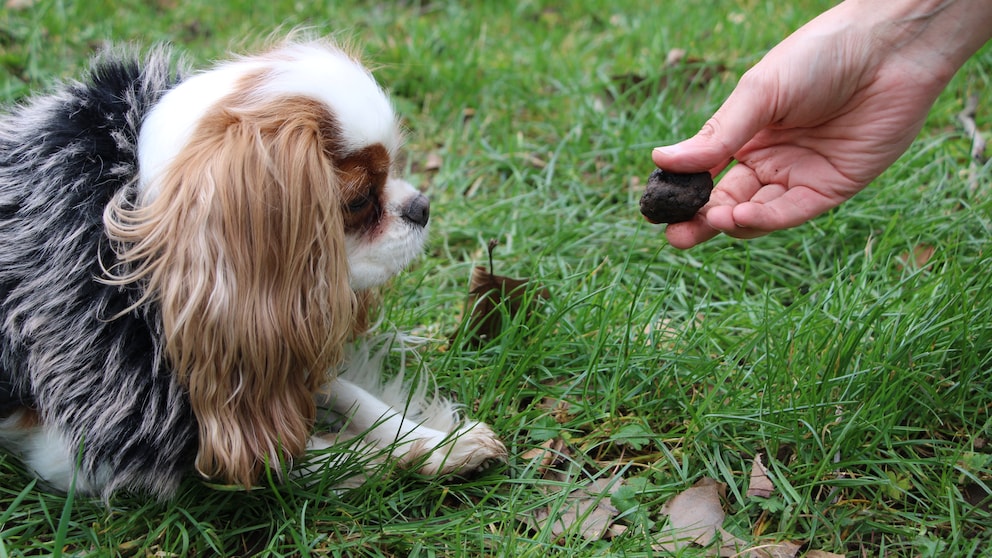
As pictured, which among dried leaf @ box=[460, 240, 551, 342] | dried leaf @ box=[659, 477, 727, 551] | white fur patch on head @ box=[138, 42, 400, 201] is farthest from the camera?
dried leaf @ box=[460, 240, 551, 342]

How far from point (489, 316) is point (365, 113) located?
0.91m

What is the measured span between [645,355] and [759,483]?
547 mm

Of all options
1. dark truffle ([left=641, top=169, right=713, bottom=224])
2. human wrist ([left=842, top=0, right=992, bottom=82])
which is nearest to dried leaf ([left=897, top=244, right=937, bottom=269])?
human wrist ([left=842, top=0, right=992, bottom=82])

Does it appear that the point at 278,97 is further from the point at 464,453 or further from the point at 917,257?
the point at 917,257

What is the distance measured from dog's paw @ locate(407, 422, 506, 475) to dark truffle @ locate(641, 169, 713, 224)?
820 millimetres

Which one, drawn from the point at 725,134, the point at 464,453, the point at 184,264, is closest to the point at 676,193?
the point at 725,134

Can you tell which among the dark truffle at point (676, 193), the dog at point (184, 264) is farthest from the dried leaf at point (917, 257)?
the dog at point (184, 264)

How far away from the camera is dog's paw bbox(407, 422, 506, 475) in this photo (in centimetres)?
247

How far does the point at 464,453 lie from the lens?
2469mm

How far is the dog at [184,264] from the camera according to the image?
2.08m

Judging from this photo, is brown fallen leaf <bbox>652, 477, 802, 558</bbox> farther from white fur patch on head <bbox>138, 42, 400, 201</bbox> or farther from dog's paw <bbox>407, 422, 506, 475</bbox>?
white fur patch on head <bbox>138, 42, 400, 201</bbox>

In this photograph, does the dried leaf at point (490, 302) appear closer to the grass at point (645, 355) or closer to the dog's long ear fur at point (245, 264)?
the grass at point (645, 355)

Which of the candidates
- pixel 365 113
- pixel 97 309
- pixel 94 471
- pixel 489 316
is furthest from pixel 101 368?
pixel 489 316

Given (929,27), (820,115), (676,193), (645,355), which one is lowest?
(645,355)
